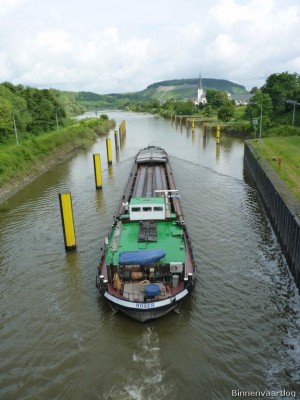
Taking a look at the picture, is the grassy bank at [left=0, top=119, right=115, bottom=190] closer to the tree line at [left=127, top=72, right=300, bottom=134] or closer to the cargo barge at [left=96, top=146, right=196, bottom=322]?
the cargo barge at [left=96, top=146, right=196, bottom=322]

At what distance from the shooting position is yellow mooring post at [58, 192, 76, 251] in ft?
69.1

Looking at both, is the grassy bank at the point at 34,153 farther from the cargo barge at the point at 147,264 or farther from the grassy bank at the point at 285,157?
the grassy bank at the point at 285,157

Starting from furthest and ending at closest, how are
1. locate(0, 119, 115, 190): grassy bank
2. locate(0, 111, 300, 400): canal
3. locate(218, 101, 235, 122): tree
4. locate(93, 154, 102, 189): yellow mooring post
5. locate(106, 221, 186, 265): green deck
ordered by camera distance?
locate(218, 101, 235, 122): tree, locate(0, 119, 115, 190): grassy bank, locate(93, 154, 102, 189): yellow mooring post, locate(106, 221, 186, 265): green deck, locate(0, 111, 300, 400): canal

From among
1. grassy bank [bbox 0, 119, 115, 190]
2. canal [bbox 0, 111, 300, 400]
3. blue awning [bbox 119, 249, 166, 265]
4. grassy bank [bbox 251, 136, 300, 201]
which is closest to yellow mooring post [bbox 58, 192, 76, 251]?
canal [bbox 0, 111, 300, 400]

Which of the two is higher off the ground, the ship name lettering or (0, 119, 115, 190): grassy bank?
(0, 119, 115, 190): grassy bank

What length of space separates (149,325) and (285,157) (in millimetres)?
30741

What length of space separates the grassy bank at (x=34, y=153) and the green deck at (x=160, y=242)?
Answer: 20.9m

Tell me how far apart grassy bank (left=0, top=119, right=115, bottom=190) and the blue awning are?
23854 millimetres

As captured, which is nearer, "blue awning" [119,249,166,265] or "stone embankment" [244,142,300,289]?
"blue awning" [119,249,166,265]

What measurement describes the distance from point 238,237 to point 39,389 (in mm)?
16857

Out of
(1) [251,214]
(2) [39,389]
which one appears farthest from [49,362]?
(1) [251,214]

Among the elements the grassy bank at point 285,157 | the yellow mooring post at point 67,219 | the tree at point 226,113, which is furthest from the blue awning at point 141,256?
the tree at point 226,113

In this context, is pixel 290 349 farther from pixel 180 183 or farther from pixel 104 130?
pixel 104 130

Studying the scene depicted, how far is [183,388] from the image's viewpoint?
1264cm
